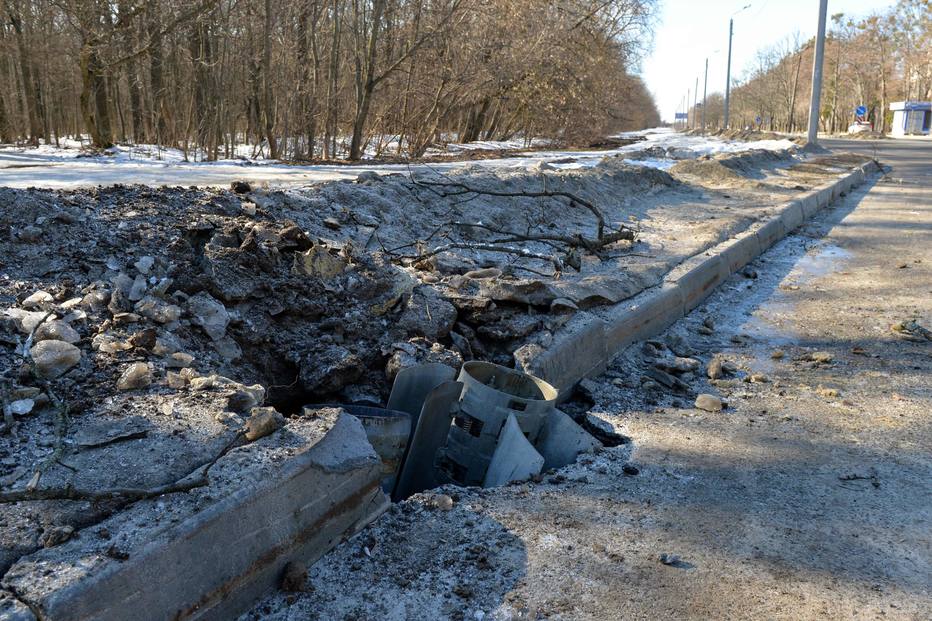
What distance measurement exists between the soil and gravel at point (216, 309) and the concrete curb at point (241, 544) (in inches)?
7.2

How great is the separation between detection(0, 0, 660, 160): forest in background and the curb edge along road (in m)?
8.24

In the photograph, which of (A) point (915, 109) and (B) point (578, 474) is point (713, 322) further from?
(A) point (915, 109)

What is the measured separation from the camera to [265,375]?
137 inches

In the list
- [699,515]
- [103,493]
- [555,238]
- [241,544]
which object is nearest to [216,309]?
[103,493]

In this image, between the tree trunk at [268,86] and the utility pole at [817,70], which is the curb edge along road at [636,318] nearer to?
the tree trunk at [268,86]

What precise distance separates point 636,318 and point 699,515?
227 cm

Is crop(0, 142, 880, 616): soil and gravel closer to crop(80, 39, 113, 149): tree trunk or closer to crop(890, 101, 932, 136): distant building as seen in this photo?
crop(80, 39, 113, 149): tree trunk

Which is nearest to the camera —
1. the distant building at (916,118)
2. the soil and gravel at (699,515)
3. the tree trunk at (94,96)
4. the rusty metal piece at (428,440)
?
the soil and gravel at (699,515)

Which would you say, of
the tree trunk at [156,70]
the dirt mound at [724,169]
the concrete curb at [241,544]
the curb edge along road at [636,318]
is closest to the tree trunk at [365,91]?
the tree trunk at [156,70]

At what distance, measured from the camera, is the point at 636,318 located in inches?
187

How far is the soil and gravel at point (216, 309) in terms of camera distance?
225 centimetres

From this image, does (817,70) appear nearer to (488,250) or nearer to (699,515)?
(488,250)

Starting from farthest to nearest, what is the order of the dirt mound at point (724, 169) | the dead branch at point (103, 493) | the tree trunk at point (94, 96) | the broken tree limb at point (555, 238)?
the tree trunk at point (94, 96) → the dirt mound at point (724, 169) → the broken tree limb at point (555, 238) → the dead branch at point (103, 493)

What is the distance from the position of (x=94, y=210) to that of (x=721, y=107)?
12744cm
